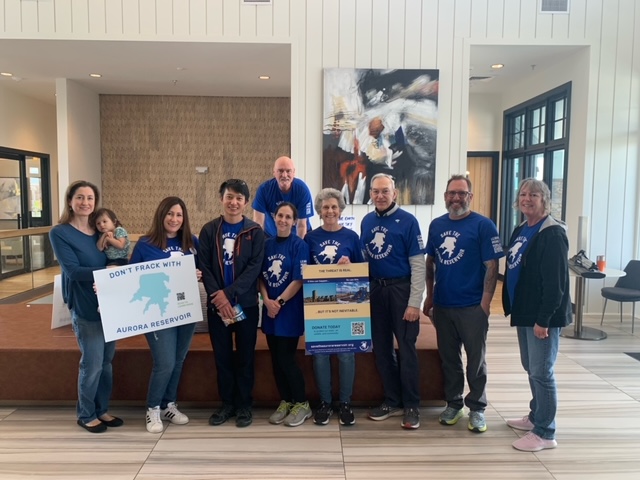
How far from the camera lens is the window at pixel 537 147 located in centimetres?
722

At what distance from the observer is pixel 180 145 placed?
1007 cm

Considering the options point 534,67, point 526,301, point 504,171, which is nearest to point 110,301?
point 526,301

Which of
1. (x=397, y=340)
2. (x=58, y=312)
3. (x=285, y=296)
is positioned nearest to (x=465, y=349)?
(x=397, y=340)

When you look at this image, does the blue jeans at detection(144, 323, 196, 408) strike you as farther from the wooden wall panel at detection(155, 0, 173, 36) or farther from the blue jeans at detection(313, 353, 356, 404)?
the wooden wall panel at detection(155, 0, 173, 36)

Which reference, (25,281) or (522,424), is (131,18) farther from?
(522,424)

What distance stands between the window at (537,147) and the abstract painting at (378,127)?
2164 mm

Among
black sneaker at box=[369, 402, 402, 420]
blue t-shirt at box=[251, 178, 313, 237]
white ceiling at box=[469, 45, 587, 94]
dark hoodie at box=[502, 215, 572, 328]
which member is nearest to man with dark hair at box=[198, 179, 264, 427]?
black sneaker at box=[369, 402, 402, 420]

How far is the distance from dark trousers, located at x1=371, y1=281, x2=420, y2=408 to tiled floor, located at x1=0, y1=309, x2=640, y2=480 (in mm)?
263

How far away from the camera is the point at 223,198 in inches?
124

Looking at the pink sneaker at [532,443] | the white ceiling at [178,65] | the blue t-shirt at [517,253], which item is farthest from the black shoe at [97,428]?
the white ceiling at [178,65]

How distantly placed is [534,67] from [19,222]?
33.0 ft

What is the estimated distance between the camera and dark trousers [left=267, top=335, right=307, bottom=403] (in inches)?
125

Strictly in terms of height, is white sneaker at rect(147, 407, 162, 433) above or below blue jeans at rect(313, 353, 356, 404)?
below

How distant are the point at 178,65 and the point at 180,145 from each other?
2863mm
